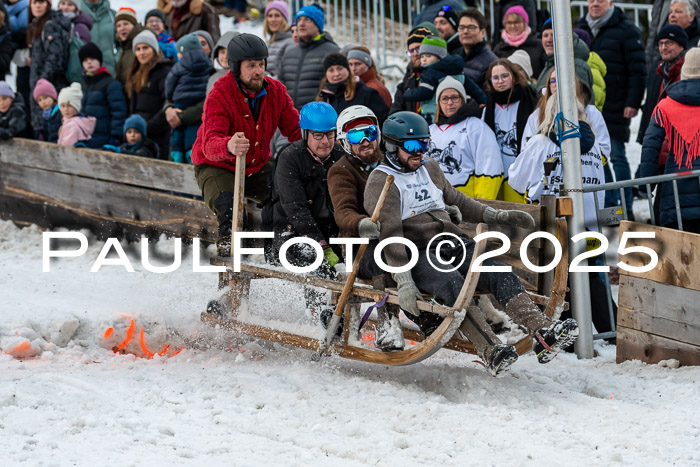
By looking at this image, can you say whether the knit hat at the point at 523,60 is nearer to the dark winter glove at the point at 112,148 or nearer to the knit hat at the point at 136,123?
the knit hat at the point at 136,123

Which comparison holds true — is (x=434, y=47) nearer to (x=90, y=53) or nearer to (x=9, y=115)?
(x=90, y=53)

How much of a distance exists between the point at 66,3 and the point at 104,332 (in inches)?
244

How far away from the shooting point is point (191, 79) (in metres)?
9.25

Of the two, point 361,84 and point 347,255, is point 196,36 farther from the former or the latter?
point 347,255

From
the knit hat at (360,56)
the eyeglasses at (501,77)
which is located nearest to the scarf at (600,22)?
the eyeglasses at (501,77)

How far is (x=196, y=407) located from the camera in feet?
16.6

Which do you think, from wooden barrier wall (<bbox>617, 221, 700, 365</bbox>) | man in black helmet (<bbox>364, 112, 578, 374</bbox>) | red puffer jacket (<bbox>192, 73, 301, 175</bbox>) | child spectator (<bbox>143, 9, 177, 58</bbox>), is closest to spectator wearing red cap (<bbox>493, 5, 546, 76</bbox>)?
red puffer jacket (<bbox>192, 73, 301, 175</bbox>)

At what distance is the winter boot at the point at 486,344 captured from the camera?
5.26 meters

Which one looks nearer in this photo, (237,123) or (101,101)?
(237,123)

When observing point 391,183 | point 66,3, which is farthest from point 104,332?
point 66,3

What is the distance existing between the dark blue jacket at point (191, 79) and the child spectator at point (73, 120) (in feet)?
4.71

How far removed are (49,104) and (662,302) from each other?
25.1 feet

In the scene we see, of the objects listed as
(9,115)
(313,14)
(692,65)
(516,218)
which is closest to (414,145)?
(516,218)

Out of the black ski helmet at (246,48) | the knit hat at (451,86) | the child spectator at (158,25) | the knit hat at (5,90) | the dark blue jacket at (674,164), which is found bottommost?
the dark blue jacket at (674,164)
